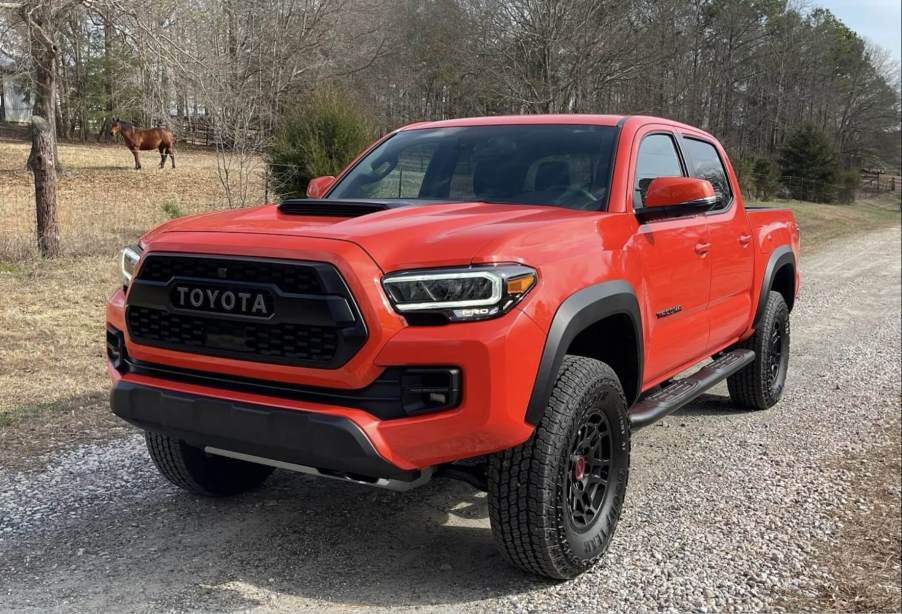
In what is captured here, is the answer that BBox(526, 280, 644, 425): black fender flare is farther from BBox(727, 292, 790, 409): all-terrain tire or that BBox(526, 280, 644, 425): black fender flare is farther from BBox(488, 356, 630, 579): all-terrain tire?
BBox(727, 292, 790, 409): all-terrain tire

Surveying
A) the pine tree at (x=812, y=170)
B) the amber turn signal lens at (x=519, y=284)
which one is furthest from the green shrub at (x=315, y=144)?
the pine tree at (x=812, y=170)

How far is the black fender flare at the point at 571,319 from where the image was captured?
3053 millimetres

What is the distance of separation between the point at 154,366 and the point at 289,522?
1130mm

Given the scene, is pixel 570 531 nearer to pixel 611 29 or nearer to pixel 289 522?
pixel 289 522

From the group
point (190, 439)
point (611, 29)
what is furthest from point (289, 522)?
point (611, 29)

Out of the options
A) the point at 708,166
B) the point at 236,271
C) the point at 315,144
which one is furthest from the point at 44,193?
the point at 236,271

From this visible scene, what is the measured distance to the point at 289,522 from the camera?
158 inches

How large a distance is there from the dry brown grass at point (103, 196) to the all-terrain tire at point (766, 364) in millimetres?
8938

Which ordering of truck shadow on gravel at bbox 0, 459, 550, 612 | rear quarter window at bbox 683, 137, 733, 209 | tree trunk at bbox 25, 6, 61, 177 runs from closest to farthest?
truck shadow on gravel at bbox 0, 459, 550, 612, rear quarter window at bbox 683, 137, 733, 209, tree trunk at bbox 25, 6, 61, 177

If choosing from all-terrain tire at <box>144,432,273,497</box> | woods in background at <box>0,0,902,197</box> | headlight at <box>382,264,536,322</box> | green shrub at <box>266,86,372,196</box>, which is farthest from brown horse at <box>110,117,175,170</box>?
headlight at <box>382,264,536,322</box>

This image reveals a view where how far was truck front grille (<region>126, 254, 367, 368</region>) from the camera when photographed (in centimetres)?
285

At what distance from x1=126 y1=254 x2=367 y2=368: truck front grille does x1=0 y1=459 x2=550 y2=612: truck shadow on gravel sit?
1003mm

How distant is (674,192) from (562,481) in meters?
1.52

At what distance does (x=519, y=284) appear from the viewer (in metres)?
2.99
